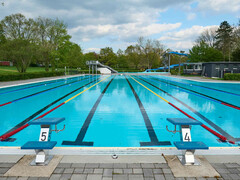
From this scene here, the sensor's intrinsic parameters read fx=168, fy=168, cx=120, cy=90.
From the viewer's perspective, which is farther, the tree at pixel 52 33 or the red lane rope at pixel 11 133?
the tree at pixel 52 33

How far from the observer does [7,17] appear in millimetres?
32656

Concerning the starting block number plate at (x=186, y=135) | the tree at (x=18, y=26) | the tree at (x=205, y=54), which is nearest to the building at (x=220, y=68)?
the tree at (x=205, y=54)

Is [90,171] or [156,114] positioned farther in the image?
[156,114]

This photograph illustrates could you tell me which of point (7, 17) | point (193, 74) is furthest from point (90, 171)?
point (7, 17)

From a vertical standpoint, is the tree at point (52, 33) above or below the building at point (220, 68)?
above

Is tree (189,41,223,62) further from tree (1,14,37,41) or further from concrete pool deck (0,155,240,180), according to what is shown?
concrete pool deck (0,155,240,180)

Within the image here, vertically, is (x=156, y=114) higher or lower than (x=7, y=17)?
lower

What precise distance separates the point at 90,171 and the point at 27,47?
83.0 feet

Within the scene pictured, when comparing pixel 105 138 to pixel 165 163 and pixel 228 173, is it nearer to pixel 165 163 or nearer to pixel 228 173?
pixel 165 163

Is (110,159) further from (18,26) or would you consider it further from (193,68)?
(18,26)

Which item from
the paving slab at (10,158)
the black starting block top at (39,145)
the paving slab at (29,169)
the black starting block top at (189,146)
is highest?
the black starting block top at (189,146)

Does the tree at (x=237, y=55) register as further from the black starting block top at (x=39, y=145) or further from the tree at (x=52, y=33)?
the black starting block top at (x=39, y=145)

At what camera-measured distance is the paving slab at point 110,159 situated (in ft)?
8.71

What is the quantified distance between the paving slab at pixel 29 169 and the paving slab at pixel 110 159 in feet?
0.58
